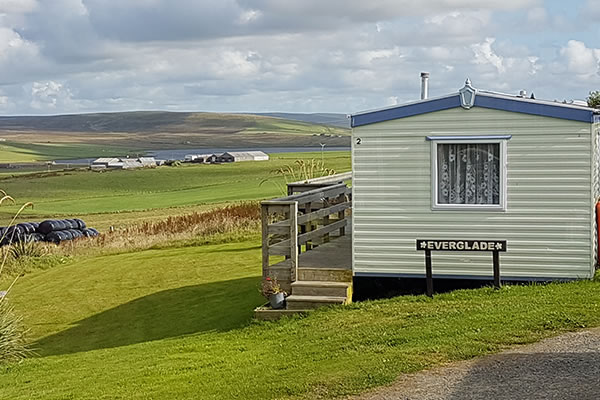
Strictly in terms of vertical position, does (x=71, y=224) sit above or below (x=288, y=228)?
below

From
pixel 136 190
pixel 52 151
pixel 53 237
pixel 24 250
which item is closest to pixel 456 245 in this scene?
pixel 24 250

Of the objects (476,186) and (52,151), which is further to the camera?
(52,151)

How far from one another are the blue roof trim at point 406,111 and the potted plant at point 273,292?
105 inches

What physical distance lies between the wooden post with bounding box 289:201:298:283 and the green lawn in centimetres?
106

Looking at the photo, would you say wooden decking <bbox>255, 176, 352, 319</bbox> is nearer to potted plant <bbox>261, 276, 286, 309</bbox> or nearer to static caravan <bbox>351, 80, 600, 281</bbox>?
potted plant <bbox>261, 276, 286, 309</bbox>

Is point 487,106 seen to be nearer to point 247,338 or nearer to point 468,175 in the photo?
point 468,175

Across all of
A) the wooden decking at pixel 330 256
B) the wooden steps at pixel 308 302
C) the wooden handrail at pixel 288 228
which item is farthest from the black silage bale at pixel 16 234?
the wooden steps at pixel 308 302

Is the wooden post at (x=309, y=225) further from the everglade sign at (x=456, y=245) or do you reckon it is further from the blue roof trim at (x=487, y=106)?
the everglade sign at (x=456, y=245)

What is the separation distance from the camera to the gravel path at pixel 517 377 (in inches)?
316

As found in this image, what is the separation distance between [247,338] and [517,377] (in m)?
4.41

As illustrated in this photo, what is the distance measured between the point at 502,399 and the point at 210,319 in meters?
7.07

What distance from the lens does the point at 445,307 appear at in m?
11.7

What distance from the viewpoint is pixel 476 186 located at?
43.1 feet

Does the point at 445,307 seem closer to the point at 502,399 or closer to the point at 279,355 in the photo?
the point at 279,355
